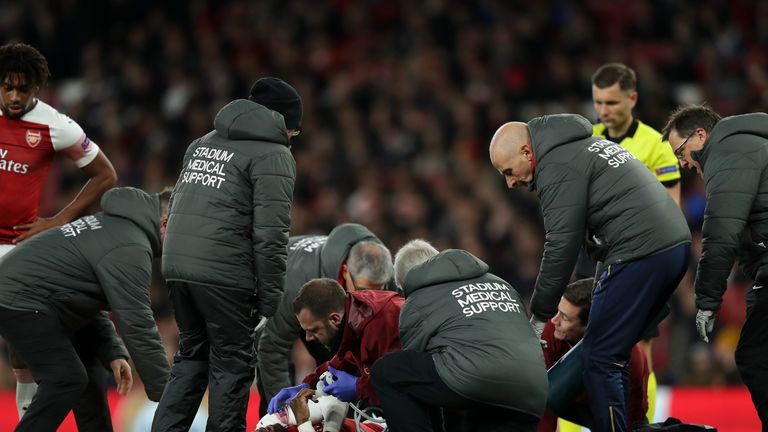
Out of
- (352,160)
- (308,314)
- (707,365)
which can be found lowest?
(707,365)

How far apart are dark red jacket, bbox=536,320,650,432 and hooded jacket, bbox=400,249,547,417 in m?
0.88

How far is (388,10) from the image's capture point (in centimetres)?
1583

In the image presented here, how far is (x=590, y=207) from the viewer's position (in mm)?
5973

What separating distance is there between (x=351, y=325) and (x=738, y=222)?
212 cm

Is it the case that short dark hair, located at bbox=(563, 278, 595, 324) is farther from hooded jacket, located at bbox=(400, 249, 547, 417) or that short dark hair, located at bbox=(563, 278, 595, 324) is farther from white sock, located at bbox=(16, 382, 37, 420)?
white sock, located at bbox=(16, 382, 37, 420)

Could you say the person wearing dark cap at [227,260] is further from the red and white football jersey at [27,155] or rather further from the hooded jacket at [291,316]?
the red and white football jersey at [27,155]

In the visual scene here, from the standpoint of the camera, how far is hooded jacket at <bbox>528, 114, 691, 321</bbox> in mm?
5863

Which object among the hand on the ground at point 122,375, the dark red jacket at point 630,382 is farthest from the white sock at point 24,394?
the dark red jacket at point 630,382

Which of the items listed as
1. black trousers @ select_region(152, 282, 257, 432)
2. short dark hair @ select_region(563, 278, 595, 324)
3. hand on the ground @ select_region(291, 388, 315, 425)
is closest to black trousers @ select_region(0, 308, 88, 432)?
black trousers @ select_region(152, 282, 257, 432)

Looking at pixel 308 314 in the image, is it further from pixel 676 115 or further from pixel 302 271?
pixel 676 115

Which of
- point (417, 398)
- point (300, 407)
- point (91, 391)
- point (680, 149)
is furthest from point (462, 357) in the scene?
point (91, 391)

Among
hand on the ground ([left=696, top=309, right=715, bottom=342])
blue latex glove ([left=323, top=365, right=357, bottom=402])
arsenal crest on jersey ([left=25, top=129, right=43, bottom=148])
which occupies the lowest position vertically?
blue latex glove ([left=323, top=365, right=357, bottom=402])

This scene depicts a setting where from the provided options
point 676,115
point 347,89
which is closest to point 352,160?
point 347,89

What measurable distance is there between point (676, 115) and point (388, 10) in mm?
9802
